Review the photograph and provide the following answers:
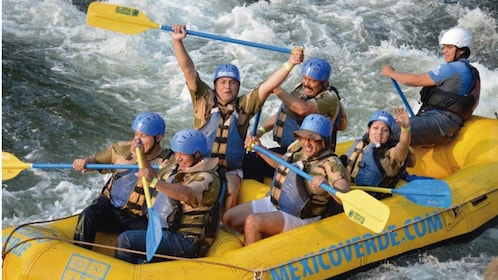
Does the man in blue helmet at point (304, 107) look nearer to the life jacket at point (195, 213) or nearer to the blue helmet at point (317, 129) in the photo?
the blue helmet at point (317, 129)

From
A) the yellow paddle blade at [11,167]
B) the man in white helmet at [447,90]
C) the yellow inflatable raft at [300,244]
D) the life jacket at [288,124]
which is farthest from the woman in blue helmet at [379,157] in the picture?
the yellow paddle blade at [11,167]

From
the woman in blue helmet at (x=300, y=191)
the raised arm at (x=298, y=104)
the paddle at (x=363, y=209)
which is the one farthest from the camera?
the raised arm at (x=298, y=104)

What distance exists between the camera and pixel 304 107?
17.9 ft

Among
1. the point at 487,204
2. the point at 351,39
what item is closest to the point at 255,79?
the point at 351,39

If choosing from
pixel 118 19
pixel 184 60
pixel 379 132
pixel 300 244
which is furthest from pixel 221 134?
pixel 118 19

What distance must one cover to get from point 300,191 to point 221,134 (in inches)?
28.9

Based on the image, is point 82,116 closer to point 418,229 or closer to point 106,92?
point 106,92

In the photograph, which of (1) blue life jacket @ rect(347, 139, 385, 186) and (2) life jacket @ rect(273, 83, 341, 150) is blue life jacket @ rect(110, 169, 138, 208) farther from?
(1) blue life jacket @ rect(347, 139, 385, 186)

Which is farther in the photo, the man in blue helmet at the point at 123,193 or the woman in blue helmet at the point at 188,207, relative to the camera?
the man in blue helmet at the point at 123,193

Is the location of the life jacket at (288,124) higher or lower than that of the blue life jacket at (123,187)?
higher

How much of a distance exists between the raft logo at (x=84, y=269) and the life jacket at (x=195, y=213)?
48 centimetres

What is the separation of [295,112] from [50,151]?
3.56 m

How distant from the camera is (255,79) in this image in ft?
33.7

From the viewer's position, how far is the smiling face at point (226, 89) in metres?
5.31
